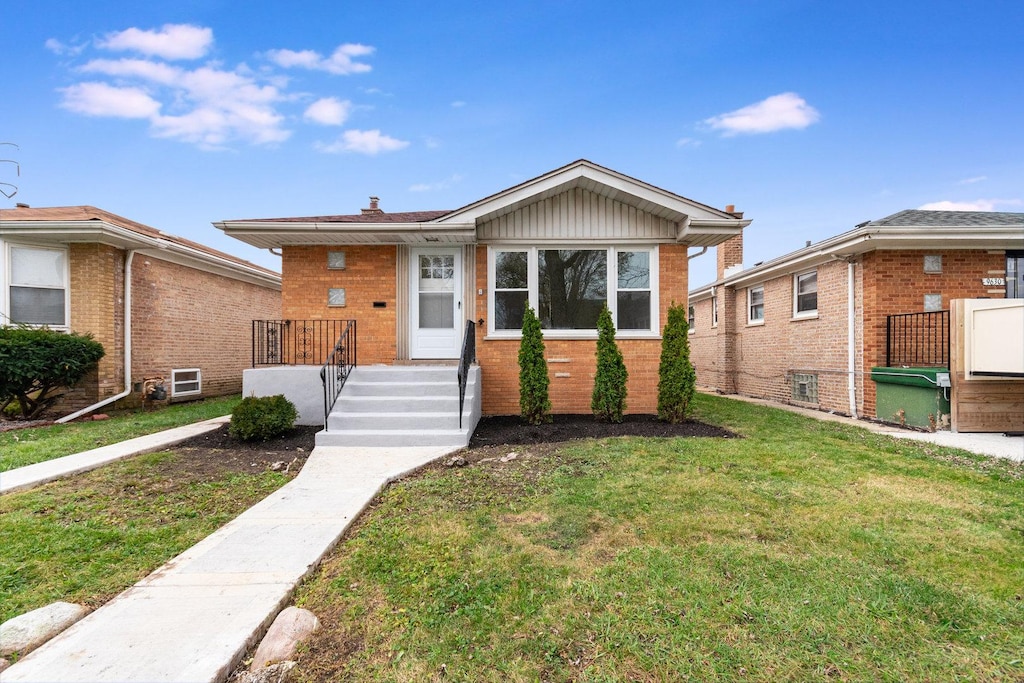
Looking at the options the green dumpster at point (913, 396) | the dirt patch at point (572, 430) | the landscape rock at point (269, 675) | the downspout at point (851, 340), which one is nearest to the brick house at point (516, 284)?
the dirt patch at point (572, 430)

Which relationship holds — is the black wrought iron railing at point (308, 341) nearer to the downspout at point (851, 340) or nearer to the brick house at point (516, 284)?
the brick house at point (516, 284)

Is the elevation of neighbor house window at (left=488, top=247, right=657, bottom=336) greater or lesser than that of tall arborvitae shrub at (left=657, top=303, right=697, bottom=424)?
greater

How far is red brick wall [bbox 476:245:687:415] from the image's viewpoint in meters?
8.29

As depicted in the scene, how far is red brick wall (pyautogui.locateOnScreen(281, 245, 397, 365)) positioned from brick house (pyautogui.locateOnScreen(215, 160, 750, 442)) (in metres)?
0.02

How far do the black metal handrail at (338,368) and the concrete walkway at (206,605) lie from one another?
8.83ft

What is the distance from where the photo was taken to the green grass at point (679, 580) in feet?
6.41

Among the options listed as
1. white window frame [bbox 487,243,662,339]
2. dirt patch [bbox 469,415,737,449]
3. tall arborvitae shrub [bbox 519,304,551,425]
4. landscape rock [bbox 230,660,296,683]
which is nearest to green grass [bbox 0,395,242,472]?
dirt patch [bbox 469,415,737,449]

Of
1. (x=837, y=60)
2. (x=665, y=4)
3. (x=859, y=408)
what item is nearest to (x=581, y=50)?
(x=665, y=4)

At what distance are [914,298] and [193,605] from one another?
1097cm

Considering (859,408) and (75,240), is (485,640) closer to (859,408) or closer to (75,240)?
(859,408)

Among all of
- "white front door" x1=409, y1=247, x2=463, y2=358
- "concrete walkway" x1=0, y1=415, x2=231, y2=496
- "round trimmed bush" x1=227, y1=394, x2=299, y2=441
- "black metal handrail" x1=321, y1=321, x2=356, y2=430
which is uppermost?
"white front door" x1=409, y1=247, x2=463, y2=358

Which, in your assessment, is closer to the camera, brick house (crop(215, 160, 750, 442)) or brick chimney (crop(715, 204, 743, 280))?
brick house (crop(215, 160, 750, 442))

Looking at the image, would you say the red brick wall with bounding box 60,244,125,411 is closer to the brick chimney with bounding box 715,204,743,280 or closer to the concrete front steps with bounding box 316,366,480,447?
the concrete front steps with bounding box 316,366,480,447

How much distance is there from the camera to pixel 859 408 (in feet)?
28.6
